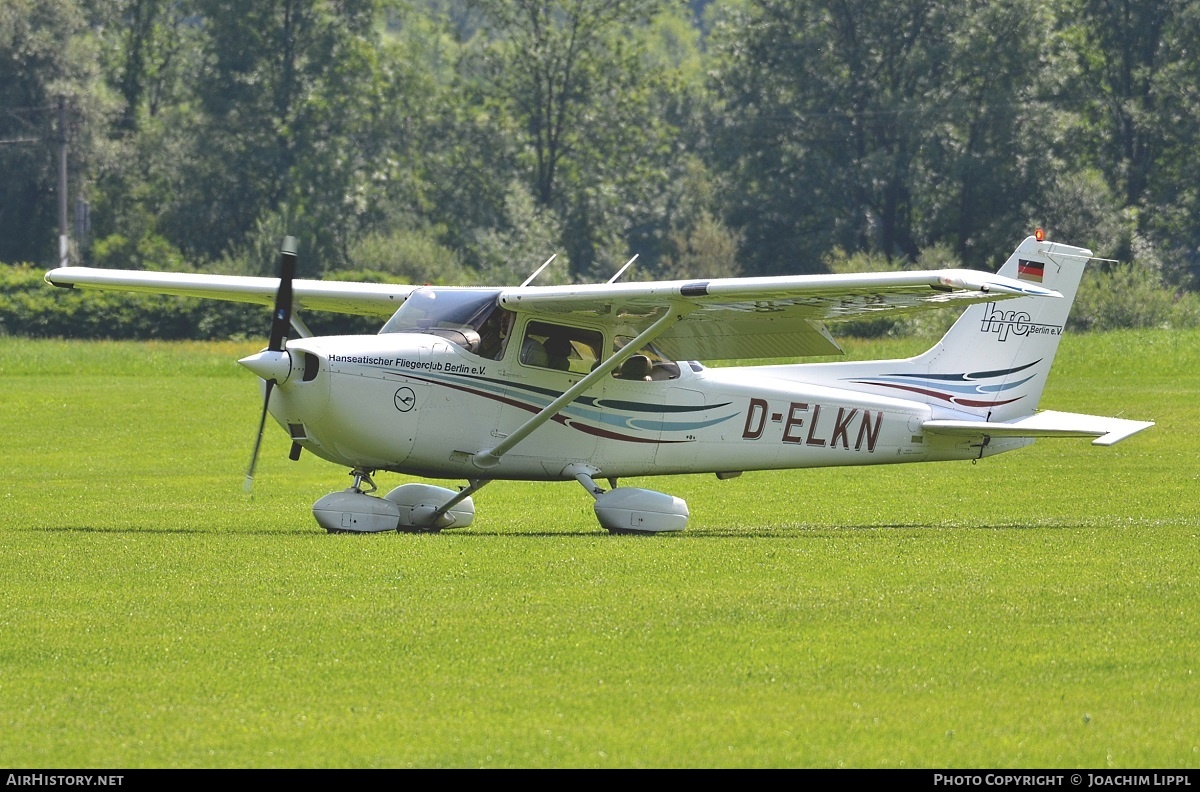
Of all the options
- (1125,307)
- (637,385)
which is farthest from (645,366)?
(1125,307)

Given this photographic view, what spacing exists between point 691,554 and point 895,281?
2.58 meters

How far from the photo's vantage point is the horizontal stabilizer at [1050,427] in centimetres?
1595

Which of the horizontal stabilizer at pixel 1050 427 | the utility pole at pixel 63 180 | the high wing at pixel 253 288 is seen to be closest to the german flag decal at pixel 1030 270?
the horizontal stabilizer at pixel 1050 427

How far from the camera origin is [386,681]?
8.39m

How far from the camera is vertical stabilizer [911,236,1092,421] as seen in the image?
17172 millimetres

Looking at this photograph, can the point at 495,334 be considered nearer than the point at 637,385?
Yes

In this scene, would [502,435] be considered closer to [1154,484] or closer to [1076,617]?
[1076,617]

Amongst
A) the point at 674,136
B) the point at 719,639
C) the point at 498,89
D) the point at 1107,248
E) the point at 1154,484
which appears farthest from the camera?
the point at 674,136

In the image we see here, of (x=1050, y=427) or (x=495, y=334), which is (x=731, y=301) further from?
(x=1050, y=427)

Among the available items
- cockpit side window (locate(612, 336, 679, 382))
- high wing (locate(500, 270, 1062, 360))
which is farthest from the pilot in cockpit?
cockpit side window (locate(612, 336, 679, 382))

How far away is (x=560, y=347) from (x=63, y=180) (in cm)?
5384

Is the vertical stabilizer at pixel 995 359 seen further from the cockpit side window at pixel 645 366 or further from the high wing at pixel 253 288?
the high wing at pixel 253 288

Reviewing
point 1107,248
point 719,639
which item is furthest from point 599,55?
point 719,639

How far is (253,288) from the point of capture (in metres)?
17.7
